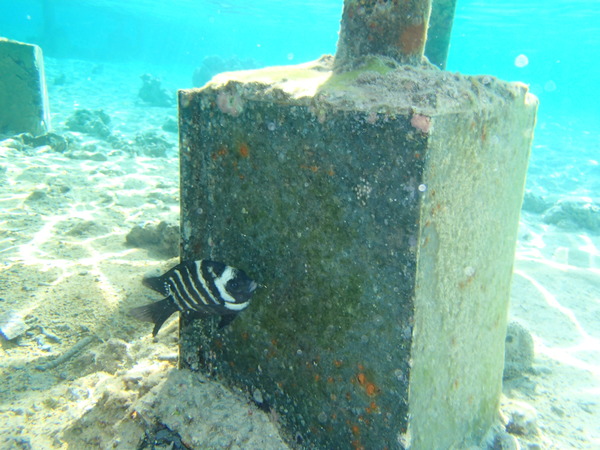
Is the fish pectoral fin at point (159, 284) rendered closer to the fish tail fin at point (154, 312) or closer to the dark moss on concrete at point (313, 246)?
the fish tail fin at point (154, 312)

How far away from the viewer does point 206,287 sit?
1838 millimetres

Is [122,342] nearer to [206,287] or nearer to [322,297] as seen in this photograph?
[206,287]

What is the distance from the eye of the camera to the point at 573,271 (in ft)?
21.2

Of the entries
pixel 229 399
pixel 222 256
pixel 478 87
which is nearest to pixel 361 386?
pixel 229 399

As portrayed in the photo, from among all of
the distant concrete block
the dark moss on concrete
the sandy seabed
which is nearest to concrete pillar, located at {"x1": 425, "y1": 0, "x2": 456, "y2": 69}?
the dark moss on concrete

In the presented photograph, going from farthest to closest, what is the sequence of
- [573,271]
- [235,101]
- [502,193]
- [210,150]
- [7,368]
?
1. [573,271]
2. [7,368]
3. [502,193]
4. [210,150]
5. [235,101]

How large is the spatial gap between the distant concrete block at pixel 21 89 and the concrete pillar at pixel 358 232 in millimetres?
10605

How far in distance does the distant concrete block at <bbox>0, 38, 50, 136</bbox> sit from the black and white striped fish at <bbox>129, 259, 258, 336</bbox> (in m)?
10.9

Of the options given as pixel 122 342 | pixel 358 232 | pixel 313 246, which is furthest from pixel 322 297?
pixel 122 342

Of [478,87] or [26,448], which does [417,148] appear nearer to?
[478,87]

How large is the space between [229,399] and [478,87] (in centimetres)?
205

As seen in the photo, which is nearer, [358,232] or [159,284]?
[358,232]

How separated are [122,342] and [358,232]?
2.30 m

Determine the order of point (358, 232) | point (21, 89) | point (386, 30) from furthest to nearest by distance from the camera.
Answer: point (21, 89) → point (386, 30) → point (358, 232)
